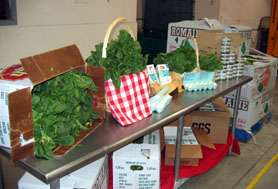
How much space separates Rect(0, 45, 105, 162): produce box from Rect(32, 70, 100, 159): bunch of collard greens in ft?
0.13

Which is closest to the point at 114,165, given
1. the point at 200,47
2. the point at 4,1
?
the point at 200,47

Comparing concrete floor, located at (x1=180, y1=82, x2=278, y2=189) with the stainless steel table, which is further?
concrete floor, located at (x1=180, y1=82, x2=278, y2=189)

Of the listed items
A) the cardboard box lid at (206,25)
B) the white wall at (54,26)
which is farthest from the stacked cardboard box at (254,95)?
the white wall at (54,26)

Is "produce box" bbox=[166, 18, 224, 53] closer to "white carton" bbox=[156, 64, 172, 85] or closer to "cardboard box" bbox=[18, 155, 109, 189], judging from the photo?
"white carton" bbox=[156, 64, 172, 85]

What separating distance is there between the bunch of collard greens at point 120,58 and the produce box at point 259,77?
82.7 inches

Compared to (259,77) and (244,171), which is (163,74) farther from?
(259,77)

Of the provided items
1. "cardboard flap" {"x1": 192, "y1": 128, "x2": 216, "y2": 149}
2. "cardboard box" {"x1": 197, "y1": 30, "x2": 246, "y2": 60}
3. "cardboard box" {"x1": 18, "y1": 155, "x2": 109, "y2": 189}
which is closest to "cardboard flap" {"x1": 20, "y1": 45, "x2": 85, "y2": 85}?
"cardboard box" {"x1": 18, "y1": 155, "x2": 109, "y2": 189}

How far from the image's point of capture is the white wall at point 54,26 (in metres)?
2.60

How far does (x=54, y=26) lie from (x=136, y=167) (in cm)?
187

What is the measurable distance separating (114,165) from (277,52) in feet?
21.4

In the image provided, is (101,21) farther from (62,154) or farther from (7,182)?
(62,154)

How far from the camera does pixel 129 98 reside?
156 centimetres

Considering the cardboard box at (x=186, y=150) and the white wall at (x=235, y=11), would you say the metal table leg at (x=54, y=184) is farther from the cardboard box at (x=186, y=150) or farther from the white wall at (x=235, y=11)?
the white wall at (x=235, y=11)

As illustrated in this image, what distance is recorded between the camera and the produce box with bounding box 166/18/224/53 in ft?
10.6
